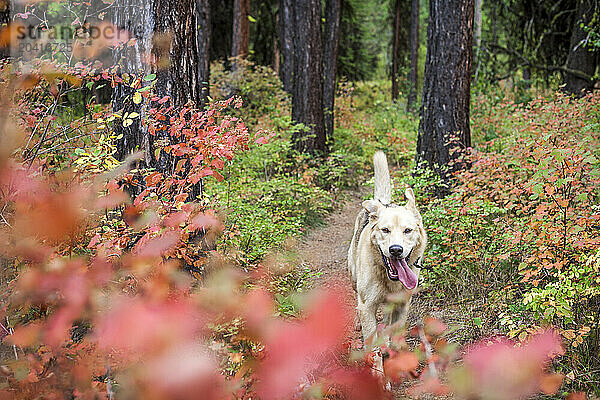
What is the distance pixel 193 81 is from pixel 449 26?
5.34 m

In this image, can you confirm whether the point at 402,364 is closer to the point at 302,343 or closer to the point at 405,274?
the point at 302,343

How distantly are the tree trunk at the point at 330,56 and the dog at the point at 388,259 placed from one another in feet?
31.8

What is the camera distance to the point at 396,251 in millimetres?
4141

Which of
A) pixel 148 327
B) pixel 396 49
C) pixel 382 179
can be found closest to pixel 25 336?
pixel 148 327

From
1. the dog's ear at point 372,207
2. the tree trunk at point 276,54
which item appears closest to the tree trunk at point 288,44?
the tree trunk at point 276,54

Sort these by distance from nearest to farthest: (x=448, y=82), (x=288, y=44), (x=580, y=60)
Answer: (x=448, y=82), (x=580, y=60), (x=288, y=44)

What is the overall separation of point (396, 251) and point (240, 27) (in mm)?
14628

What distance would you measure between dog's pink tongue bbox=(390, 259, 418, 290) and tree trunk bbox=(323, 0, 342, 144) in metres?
10.0

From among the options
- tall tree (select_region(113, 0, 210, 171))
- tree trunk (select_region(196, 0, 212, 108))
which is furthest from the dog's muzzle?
tree trunk (select_region(196, 0, 212, 108))

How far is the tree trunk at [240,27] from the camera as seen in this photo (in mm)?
16625

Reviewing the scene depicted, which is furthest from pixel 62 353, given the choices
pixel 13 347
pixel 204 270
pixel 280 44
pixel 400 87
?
pixel 400 87

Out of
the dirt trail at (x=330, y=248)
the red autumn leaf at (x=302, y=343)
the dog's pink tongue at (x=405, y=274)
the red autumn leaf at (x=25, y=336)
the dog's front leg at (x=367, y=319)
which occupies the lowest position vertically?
the dirt trail at (x=330, y=248)

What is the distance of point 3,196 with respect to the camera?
8.03 feet

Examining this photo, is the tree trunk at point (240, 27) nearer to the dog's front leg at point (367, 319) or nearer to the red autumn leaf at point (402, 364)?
the dog's front leg at point (367, 319)
